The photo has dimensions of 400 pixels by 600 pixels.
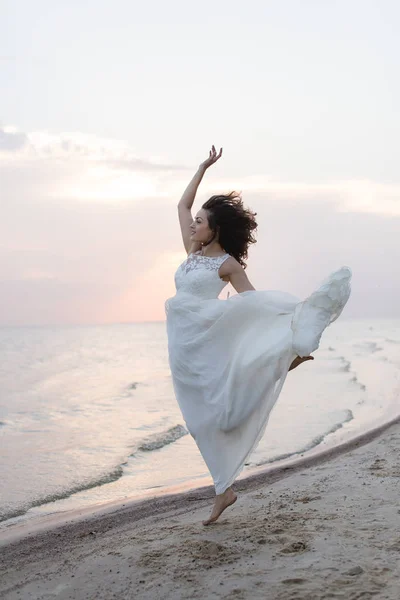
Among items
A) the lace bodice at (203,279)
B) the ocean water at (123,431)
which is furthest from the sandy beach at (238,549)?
the lace bodice at (203,279)

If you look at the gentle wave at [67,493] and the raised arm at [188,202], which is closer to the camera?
the raised arm at [188,202]

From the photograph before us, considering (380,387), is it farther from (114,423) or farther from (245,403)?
(245,403)

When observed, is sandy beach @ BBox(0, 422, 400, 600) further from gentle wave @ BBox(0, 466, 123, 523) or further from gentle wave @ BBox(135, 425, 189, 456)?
gentle wave @ BBox(135, 425, 189, 456)

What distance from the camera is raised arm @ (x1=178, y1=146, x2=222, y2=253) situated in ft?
18.7

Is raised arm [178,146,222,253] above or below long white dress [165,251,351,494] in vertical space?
above

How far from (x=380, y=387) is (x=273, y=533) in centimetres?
1505

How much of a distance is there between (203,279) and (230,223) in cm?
52

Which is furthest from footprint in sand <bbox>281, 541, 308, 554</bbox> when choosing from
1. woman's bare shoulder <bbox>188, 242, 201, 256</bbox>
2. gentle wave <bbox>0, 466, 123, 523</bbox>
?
gentle wave <bbox>0, 466, 123, 523</bbox>

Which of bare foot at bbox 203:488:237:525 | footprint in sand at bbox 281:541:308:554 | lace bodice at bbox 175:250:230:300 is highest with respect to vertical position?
lace bodice at bbox 175:250:230:300

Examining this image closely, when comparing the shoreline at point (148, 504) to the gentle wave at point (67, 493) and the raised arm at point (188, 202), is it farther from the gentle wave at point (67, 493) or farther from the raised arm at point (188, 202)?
the raised arm at point (188, 202)

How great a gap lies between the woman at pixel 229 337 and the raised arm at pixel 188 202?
24 cm

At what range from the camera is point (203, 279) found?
5.26 metres

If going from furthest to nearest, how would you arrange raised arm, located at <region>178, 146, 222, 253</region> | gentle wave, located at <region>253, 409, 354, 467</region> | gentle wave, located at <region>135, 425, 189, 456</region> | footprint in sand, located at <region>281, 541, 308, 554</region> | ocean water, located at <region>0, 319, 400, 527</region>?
gentle wave, located at <region>135, 425, 189, 456</region> < gentle wave, located at <region>253, 409, 354, 467</region> < ocean water, located at <region>0, 319, 400, 527</region> < raised arm, located at <region>178, 146, 222, 253</region> < footprint in sand, located at <region>281, 541, 308, 554</region>

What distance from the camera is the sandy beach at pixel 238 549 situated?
3.81m
